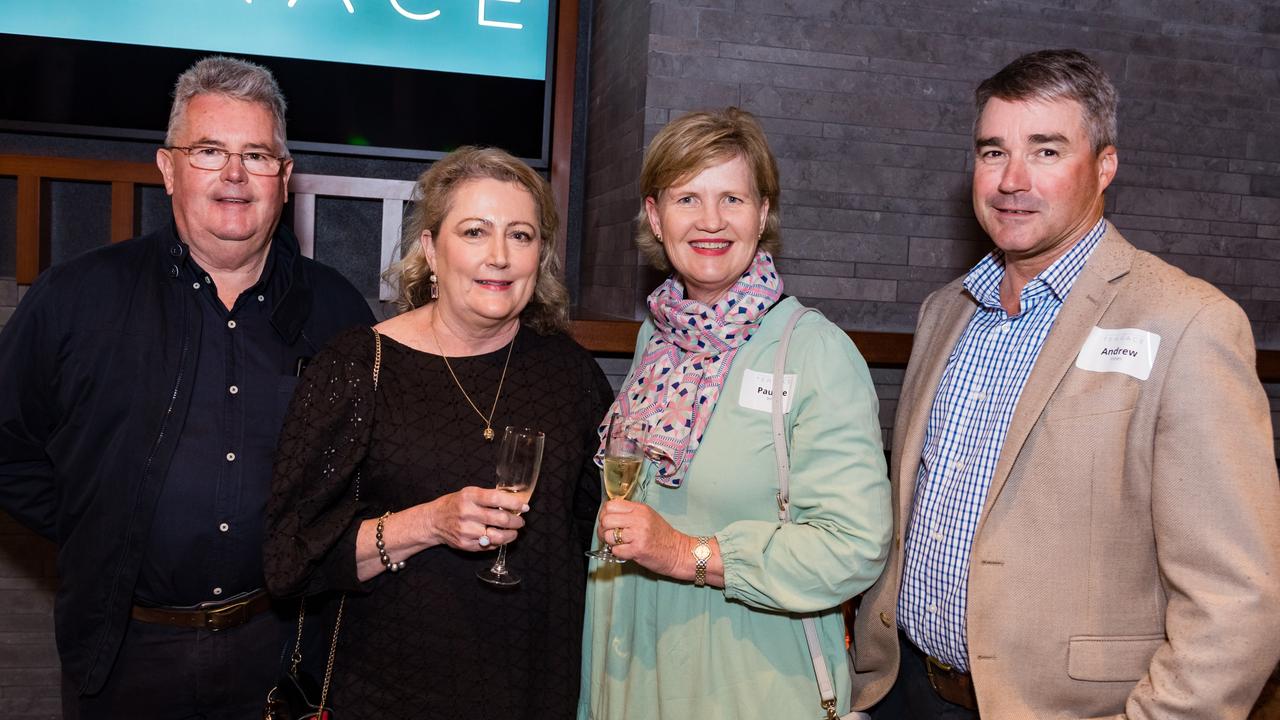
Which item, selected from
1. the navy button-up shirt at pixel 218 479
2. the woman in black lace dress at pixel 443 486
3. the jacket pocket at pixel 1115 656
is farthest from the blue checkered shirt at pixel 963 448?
the navy button-up shirt at pixel 218 479

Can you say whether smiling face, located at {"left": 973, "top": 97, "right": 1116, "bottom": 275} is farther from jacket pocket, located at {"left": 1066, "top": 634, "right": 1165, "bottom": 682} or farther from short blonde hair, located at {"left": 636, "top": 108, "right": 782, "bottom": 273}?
jacket pocket, located at {"left": 1066, "top": 634, "right": 1165, "bottom": 682}

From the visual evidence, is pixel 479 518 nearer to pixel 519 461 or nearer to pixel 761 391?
pixel 519 461

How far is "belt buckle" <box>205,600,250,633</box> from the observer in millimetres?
2246

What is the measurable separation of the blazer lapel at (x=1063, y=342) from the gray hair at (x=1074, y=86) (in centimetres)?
25

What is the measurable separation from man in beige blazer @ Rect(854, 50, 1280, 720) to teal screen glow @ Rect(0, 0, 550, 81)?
10.2 feet

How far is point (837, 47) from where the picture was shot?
4141 mm

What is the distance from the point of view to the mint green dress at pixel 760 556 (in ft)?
6.02

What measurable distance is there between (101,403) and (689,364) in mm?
1411

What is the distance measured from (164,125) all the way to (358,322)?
2514mm

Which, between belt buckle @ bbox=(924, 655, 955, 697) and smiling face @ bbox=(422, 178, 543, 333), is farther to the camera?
smiling face @ bbox=(422, 178, 543, 333)

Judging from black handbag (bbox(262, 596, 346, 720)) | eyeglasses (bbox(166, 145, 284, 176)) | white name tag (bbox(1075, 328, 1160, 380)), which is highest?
eyeglasses (bbox(166, 145, 284, 176))

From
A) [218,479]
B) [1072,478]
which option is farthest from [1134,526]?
[218,479]

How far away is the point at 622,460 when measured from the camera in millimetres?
1830

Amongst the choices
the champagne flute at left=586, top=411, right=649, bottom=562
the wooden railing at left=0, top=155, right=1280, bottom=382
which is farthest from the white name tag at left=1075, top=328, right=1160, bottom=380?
the wooden railing at left=0, top=155, right=1280, bottom=382
